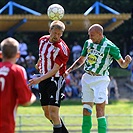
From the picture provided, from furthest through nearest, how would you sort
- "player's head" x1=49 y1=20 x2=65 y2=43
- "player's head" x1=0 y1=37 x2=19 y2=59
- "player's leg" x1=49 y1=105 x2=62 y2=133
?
"player's leg" x1=49 y1=105 x2=62 y2=133, "player's head" x1=49 y1=20 x2=65 y2=43, "player's head" x1=0 y1=37 x2=19 y2=59

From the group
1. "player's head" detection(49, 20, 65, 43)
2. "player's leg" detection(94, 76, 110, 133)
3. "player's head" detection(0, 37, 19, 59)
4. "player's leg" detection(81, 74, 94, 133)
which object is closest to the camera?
"player's head" detection(0, 37, 19, 59)

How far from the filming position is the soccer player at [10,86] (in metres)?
6.95

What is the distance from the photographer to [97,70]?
1039cm

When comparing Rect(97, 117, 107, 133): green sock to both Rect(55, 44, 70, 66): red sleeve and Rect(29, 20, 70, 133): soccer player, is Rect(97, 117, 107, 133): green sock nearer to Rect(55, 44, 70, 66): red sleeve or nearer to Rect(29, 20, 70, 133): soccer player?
Rect(29, 20, 70, 133): soccer player

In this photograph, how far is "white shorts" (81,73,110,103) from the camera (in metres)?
10.3

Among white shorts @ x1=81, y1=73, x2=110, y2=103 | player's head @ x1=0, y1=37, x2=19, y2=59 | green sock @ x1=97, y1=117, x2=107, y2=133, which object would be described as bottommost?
green sock @ x1=97, y1=117, x2=107, y2=133

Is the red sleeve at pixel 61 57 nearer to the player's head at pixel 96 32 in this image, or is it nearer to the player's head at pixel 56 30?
the player's head at pixel 56 30

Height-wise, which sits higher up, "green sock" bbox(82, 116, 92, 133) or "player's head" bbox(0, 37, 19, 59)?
"player's head" bbox(0, 37, 19, 59)

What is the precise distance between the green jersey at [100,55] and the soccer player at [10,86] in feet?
11.3

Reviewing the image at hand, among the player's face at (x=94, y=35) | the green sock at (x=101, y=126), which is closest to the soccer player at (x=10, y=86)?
the green sock at (x=101, y=126)

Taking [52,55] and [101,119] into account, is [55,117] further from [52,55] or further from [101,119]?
[52,55]

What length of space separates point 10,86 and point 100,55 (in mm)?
3614

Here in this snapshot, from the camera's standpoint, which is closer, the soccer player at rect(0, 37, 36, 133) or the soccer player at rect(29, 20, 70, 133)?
the soccer player at rect(0, 37, 36, 133)

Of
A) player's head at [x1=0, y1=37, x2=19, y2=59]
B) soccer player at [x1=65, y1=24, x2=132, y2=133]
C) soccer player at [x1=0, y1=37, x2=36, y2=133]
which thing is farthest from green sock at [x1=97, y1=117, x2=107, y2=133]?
player's head at [x1=0, y1=37, x2=19, y2=59]
